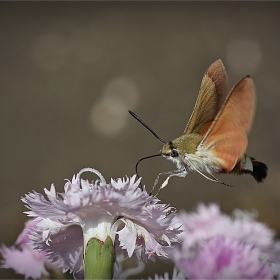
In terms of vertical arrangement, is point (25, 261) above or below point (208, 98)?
below

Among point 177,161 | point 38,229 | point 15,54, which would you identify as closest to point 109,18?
point 15,54

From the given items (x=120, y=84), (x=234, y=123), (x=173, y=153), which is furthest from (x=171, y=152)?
(x=120, y=84)

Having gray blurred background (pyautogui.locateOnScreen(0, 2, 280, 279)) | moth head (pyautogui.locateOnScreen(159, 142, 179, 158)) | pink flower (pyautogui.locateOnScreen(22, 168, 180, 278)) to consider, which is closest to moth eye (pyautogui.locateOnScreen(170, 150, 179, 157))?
moth head (pyautogui.locateOnScreen(159, 142, 179, 158))

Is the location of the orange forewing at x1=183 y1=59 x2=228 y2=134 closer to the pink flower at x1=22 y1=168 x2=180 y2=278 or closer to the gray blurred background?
the pink flower at x1=22 y1=168 x2=180 y2=278

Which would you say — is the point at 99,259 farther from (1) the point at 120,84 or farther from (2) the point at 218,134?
(1) the point at 120,84

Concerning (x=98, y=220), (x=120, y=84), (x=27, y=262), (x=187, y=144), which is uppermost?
(x=120, y=84)

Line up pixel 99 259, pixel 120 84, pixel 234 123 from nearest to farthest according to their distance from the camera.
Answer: pixel 99 259, pixel 234 123, pixel 120 84

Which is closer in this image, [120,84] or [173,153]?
[173,153]
